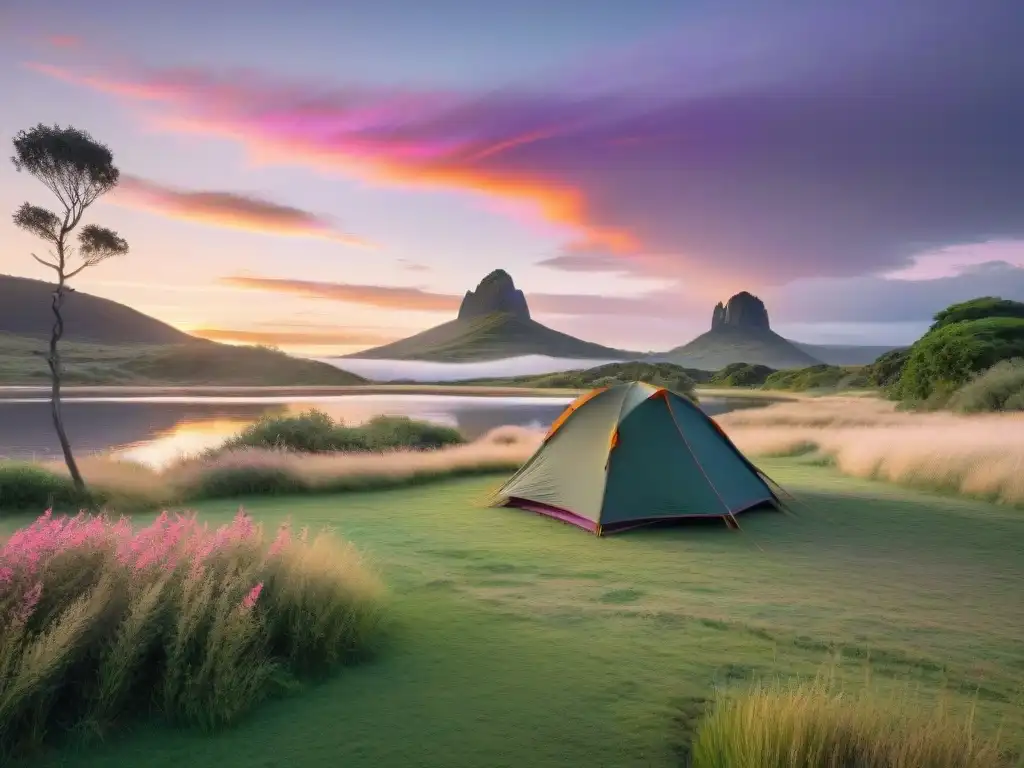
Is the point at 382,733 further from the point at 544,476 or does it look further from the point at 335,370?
the point at 335,370

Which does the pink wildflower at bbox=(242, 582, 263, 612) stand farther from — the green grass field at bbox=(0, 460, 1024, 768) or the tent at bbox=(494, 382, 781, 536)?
the tent at bbox=(494, 382, 781, 536)

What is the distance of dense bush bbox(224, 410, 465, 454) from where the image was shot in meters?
20.2

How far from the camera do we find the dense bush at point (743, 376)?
9325 centimetres

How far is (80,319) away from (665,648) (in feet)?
668

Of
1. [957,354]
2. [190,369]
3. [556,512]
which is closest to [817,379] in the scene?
[957,354]

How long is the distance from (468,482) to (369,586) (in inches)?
399

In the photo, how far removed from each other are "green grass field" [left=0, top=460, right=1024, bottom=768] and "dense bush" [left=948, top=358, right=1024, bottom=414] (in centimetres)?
1714

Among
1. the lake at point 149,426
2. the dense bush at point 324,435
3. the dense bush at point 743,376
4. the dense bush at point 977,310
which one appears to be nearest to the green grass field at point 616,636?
the dense bush at point 324,435

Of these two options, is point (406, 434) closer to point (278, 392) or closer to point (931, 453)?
point (931, 453)

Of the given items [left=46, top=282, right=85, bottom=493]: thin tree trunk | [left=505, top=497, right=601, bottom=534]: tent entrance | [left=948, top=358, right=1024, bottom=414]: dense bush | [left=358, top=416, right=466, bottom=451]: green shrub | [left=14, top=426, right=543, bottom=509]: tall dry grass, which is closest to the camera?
[left=505, top=497, right=601, bottom=534]: tent entrance

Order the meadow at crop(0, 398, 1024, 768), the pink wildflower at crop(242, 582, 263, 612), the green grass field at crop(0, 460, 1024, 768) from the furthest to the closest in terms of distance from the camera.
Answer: the pink wildflower at crop(242, 582, 263, 612) → the green grass field at crop(0, 460, 1024, 768) → the meadow at crop(0, 398, 1024, 768)

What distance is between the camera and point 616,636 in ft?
21.2

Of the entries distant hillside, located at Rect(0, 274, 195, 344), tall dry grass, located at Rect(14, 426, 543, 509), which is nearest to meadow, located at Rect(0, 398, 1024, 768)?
tall dry grass, located at Rect(14, 426, 543, 509)

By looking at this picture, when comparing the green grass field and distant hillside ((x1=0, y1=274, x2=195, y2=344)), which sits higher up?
distant hillside ((x1=0, y1=274, x2=195, y2=344))
